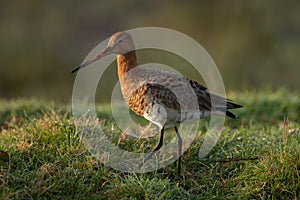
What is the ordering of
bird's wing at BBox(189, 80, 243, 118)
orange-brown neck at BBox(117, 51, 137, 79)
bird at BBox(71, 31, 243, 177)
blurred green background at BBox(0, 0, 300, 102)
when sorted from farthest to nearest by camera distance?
blurred green background at BBox(0, 0, 300, 102)
orange-brown neck at BBox(117, 51, 137, 79)
bird's wing at BBox(189, 80, 243, 118)
bird at BBox(71, 31, 243, 177)

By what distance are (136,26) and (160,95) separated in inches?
330

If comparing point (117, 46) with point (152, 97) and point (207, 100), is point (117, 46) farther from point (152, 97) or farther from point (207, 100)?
point (207, 100)

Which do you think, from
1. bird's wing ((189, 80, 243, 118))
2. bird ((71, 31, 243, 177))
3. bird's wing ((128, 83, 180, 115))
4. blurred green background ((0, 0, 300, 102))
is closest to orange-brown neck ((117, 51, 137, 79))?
bird ((71, 31, 243, 177))

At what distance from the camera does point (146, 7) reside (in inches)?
529

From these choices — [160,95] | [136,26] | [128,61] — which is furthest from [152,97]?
[136,26]

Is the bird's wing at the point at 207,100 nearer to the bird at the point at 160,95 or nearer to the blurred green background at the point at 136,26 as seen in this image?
the bird at the point at 160,95

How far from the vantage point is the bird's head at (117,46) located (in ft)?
15.1

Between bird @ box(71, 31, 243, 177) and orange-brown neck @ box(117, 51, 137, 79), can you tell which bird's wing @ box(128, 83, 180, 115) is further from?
orange-brown neck @ box(117, 51, 137, 79)

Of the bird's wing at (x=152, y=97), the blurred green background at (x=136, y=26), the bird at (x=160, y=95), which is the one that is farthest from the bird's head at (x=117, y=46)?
the blurred green background at (x=136, y=26)

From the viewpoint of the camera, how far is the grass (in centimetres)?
391

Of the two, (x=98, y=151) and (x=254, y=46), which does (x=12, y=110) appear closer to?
(x=98, y=151)

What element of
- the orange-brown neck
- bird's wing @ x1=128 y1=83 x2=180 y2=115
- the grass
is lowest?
the grass

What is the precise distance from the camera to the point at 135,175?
4.14 meters

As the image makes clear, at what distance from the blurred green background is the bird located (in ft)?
19.9
